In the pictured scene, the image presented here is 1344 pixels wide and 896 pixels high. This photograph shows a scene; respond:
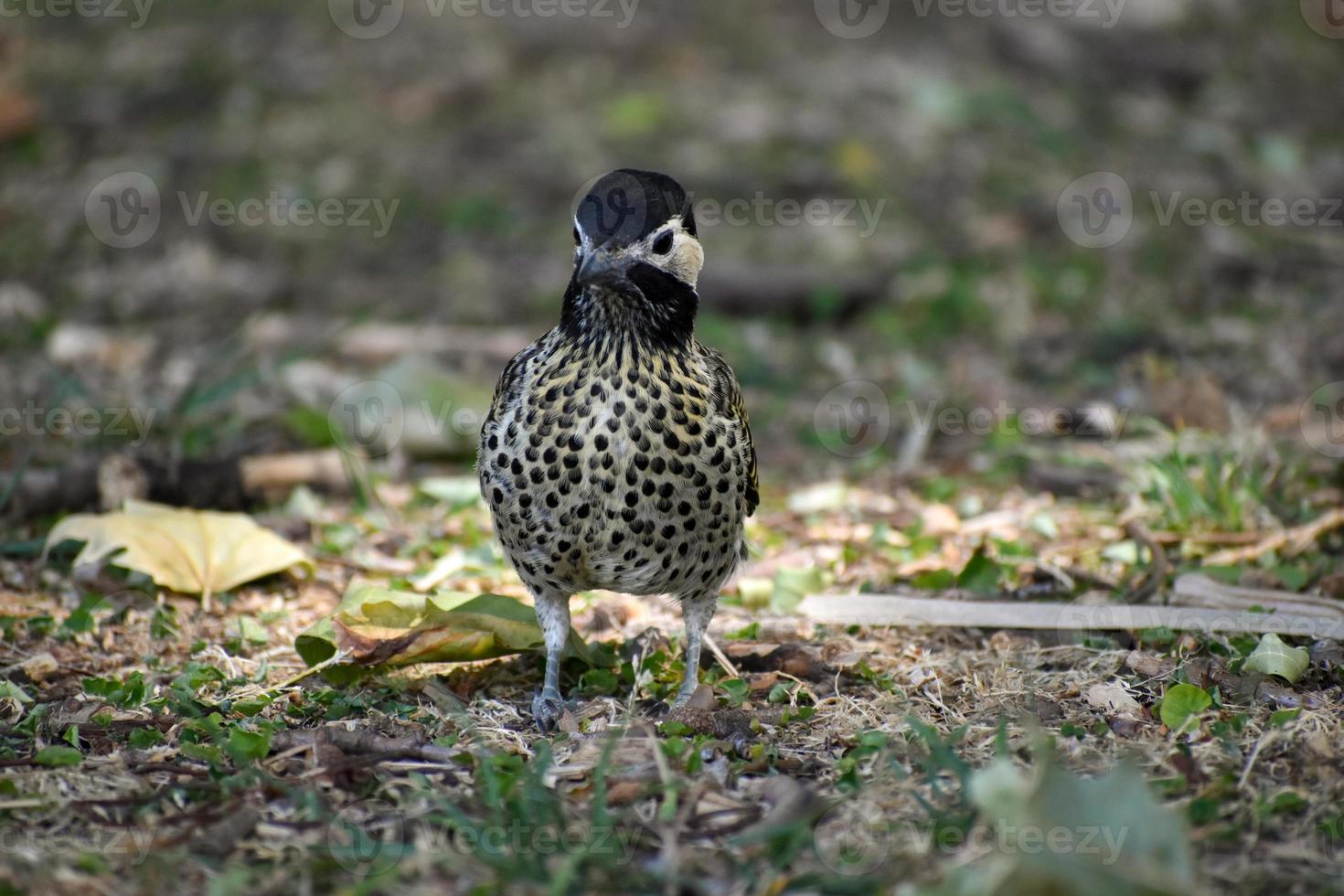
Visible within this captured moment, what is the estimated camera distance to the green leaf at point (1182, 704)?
417 cm

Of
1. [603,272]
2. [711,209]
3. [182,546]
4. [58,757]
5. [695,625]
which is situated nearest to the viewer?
[58,757]

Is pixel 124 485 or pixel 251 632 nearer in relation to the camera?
pixel 251 632

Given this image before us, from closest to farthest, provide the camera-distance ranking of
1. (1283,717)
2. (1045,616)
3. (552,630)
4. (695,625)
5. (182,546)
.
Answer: (1283,717) → (552,630) → (695,625) → (1045,616) → (182,546)

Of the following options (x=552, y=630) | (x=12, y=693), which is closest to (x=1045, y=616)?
(x=552, y=630)

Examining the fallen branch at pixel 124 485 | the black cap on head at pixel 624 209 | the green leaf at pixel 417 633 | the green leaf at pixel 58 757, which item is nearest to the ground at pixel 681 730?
the green leaf at pixel 58 757

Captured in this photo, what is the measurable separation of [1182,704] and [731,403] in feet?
Result: 5.73

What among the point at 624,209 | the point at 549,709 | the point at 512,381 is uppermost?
the point at 624,209

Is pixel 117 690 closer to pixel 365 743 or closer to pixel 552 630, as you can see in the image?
pixel 365 743

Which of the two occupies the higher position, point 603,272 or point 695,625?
point 603,272

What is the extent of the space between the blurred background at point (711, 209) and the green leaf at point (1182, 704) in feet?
9.51

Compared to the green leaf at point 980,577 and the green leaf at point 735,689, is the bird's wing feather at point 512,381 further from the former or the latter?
the green leaf at point 980,577

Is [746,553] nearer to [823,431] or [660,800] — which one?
[660,800]

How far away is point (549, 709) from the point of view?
Answer: 4.58 metres

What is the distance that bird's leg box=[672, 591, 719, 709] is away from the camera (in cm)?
485
